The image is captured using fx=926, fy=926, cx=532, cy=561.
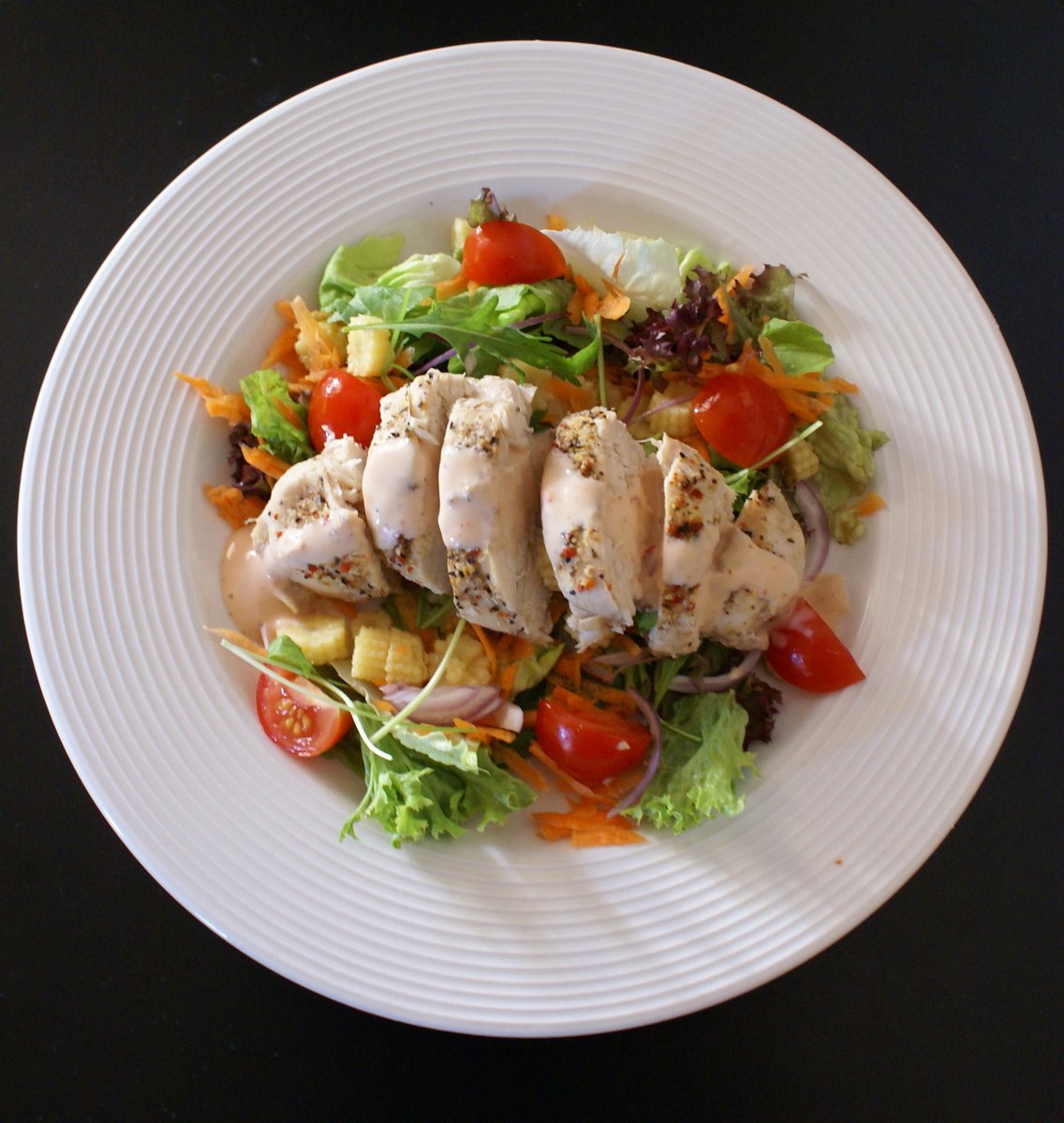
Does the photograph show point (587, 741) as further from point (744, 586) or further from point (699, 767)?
point (744, 586)

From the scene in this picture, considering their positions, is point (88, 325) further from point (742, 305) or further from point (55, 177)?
point (742, 305)

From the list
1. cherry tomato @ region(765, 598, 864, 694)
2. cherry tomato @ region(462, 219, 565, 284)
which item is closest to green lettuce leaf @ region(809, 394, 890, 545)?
cherry tomato @ region(765, 598, 864, 694)

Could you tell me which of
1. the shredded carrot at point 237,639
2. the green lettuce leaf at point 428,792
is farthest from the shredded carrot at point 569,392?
the shredded carrot at point 237,639

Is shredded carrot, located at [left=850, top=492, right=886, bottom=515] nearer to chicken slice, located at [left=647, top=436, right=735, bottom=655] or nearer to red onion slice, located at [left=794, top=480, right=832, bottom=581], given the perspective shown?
red onion slice, located at [left=794, top=480, right=832, bottom=581]

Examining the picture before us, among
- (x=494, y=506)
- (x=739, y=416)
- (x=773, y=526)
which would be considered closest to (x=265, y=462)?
(x=494, y=506)

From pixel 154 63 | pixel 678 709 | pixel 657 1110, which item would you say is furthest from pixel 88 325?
pixel 657 1110

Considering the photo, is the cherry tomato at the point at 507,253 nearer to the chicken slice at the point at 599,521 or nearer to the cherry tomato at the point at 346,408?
the cherry tomato at the point at 346,408

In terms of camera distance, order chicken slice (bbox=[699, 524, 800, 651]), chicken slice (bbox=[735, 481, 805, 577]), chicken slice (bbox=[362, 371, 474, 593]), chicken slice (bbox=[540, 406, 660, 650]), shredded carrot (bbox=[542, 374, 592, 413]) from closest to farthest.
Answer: chicken slice (bbox=[540, 406, 660, 650])
chicken slice (bbox=[362, 371, 474, 593])
chicken slice (bbox=[699, 524, 800, 651])
chicken slice (bbox=[735, 481, 805, 577])
shredded carrot (bbox=[542, 374, 592, 413])
